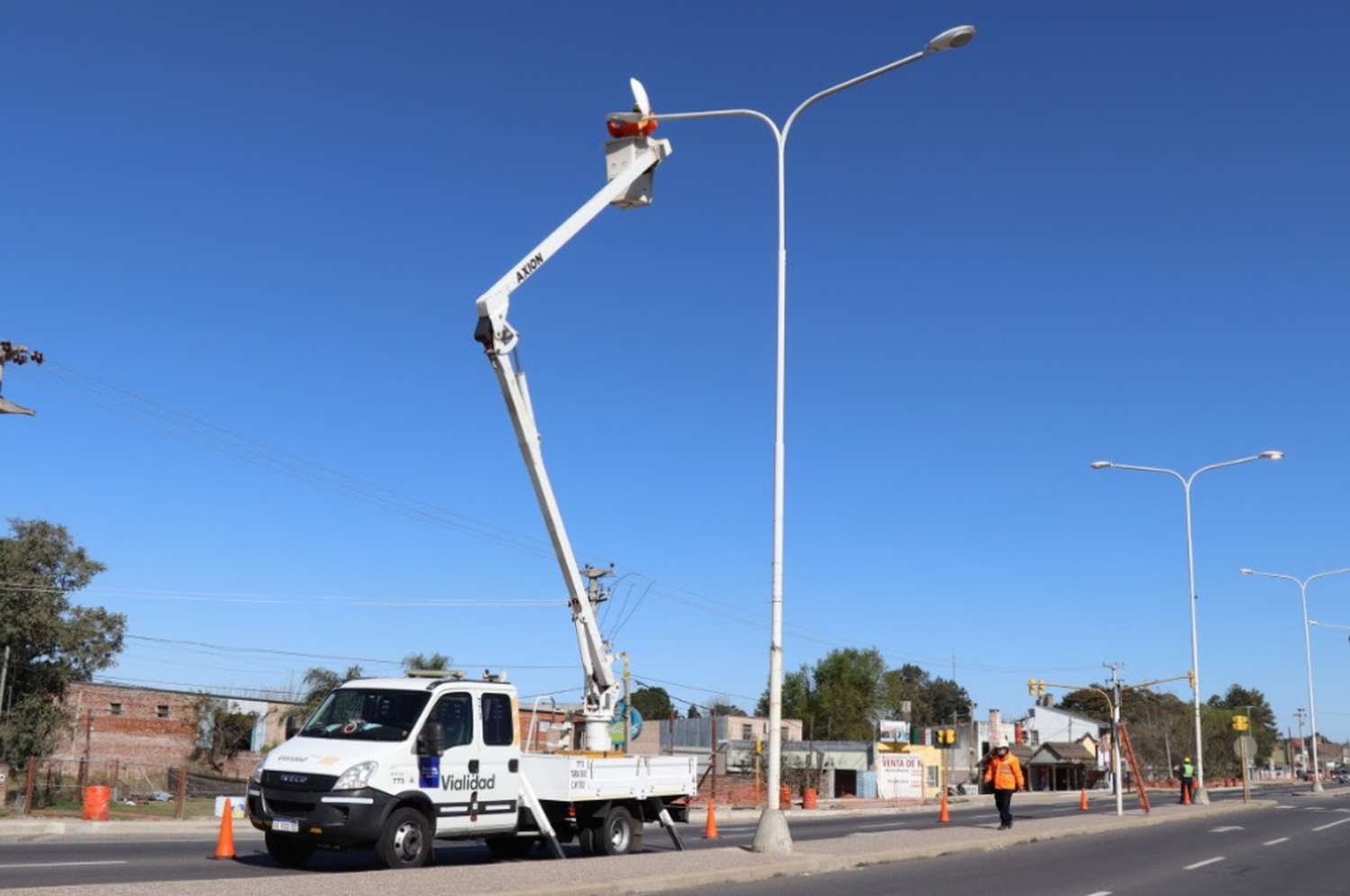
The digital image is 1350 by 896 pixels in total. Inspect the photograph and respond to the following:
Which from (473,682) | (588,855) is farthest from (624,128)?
(588,855)

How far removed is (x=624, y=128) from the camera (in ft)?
65.6

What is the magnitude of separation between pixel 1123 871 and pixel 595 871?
27.3 feet

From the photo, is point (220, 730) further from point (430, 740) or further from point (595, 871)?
point (595, 871)

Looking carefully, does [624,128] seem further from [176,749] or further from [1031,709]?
[1031,709]

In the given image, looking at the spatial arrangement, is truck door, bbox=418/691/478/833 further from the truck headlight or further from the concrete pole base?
the concrete pole base

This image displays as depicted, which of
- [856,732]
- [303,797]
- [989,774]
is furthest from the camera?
[856,732]

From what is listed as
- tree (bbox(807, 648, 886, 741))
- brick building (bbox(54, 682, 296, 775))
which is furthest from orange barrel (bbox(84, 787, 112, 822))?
tree (bbox(807, 648, 886, 741))

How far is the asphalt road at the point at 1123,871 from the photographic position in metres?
15.0

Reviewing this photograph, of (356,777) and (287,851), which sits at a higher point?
(356,777)

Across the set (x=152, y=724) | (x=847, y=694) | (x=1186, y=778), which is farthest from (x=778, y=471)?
(x=847, y=694)

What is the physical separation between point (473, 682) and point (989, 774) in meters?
12.7

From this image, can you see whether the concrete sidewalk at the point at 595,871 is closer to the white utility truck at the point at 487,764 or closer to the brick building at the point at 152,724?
the white utility truck at the point at 487,764

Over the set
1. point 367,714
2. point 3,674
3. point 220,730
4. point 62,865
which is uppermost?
point 3,674

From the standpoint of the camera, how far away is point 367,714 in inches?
615
